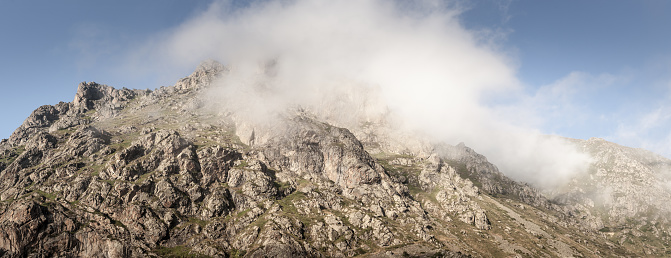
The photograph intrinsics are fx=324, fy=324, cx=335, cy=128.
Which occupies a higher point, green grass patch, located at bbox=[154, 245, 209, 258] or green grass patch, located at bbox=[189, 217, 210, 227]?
green grass patch, located at bbox=[189, 217, 210, 227]

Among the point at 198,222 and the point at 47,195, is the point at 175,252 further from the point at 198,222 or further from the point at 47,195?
the point at 47,195

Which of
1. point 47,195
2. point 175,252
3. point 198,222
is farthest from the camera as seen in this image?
point 198,222

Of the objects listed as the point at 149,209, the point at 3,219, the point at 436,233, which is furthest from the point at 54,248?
the point at 436,233

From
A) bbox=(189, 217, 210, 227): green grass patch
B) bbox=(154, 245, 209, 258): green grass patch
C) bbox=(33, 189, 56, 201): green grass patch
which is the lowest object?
bbox=(154, 245, 209, 258): green grass patch

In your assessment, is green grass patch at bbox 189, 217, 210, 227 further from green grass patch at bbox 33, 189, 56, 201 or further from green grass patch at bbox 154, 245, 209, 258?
green grass patch at bbox 33, 189, 56, 201

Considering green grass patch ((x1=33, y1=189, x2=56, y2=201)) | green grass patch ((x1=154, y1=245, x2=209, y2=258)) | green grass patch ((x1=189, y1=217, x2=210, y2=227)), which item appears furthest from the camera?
green grass patch ((x1=189, y1=217, x2=210, y2=227))

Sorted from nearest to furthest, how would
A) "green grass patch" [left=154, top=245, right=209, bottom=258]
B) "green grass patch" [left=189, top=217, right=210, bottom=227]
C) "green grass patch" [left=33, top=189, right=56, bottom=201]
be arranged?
"green grass patch" [left=154, top=245, right=209, bottom=258] → "green grass patch" [left=33, top=189, right=56, bottom=201] → "green grass patch" [left=189, top=217, right=210, bottom=227]

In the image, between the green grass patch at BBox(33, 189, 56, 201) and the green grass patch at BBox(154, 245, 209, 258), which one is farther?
the green grass patch at BBox(33, 189, 56, 201)

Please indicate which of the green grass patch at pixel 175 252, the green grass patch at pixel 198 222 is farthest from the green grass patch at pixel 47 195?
the green grass patch at pixel 198 222

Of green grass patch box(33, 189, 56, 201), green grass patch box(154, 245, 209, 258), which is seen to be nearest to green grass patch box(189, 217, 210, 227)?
green grass patch box(154, 245, 209, 258)

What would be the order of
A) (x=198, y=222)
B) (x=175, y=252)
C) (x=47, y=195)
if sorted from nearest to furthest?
(x=175, y=252)
(x=47, y=195)
(x=198, y=222)

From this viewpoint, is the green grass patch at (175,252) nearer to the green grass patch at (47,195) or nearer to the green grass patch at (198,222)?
the green grass patch at (198,222)

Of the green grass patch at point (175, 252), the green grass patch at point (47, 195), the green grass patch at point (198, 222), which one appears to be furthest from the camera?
the green grass patch at point (198, 222)

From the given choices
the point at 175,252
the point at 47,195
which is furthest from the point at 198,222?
the point at 47,195
